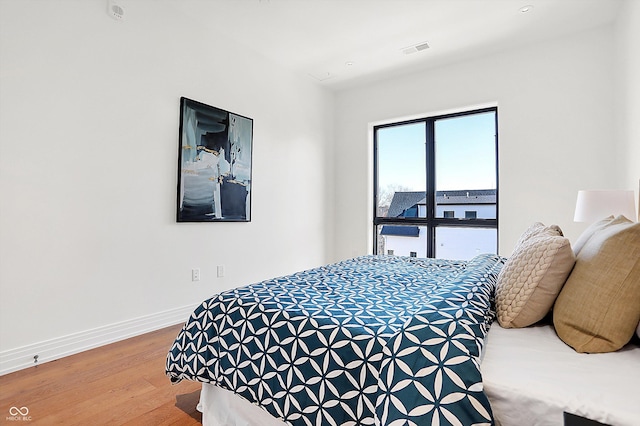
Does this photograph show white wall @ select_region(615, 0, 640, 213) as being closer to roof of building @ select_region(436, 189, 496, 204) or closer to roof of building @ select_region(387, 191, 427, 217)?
roof of building @ select_region(436, 189, 496, 204)

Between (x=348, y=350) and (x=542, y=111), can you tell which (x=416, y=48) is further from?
(x=348, y=350)

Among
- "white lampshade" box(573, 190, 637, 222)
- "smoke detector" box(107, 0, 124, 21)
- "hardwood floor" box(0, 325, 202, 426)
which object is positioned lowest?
"hardwood floor" box(0, 325, 202, 426)

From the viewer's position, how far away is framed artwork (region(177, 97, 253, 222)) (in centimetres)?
295

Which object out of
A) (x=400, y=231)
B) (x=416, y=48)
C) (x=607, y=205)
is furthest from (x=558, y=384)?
(x=400, y=231)

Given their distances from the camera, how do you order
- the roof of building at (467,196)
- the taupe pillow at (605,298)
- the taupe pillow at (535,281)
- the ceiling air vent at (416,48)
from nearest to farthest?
the taupe pillow at (605,298) < the taupe pillow at (535,281) < the ceiling air vent at (416,48) < the roof of building at (467,196)

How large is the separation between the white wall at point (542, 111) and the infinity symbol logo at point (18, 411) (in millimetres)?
3992

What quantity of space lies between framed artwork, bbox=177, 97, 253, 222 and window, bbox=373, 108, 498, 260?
1990 mm

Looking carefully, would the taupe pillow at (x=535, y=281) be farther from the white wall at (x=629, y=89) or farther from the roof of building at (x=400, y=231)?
the roof of building at (x=400, y=231)

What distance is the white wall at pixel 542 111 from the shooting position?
3.09m

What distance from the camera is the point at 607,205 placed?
2291mm

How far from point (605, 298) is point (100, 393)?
2317mm

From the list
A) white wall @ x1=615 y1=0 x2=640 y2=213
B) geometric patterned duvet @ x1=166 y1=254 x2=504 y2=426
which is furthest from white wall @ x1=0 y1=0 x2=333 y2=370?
white wall @ x1=615 y1=0 x2=640 y2=213

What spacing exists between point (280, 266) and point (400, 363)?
3146 mm

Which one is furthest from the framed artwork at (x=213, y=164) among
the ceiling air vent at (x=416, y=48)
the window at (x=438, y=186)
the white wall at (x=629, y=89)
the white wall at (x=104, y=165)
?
the white wall at (x=629, y=89)
